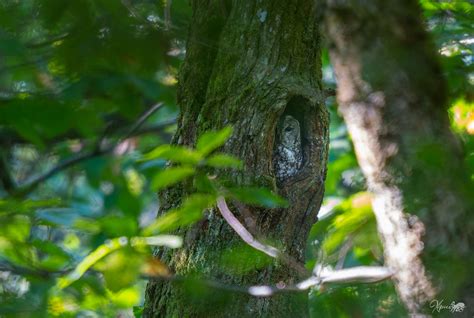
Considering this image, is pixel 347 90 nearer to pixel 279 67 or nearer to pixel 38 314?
pixel 38 314

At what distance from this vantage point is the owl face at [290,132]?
2180 mm

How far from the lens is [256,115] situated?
2123 millimetres

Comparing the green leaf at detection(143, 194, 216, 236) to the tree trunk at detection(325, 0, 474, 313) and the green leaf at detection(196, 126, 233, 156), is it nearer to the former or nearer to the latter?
the green leaf at detection(196, 126, 233, 156)

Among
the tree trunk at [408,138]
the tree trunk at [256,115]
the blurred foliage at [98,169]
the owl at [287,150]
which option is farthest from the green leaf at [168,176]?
the owl at [287,150]

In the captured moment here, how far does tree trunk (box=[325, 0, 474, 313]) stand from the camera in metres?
0.94

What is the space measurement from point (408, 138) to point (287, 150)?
3.95 ft

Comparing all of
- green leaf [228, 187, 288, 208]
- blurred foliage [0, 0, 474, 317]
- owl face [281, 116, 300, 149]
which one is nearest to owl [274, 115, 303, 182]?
owl face [281, 116, 300, 149]

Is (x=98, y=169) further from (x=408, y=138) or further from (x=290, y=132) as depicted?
(x=290, y=132)

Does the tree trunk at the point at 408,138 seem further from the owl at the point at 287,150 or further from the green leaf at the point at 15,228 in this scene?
the owl at the point at 287,150

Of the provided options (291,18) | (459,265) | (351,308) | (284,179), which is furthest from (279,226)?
(459,265)

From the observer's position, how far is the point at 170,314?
2.05 meters

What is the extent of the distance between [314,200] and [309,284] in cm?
112

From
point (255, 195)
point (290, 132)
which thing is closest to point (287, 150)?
point (290, 132)

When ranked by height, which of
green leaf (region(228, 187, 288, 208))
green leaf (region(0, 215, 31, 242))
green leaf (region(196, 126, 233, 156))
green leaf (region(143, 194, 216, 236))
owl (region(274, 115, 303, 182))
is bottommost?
green leaf (region(143, 194, 216, 236))
